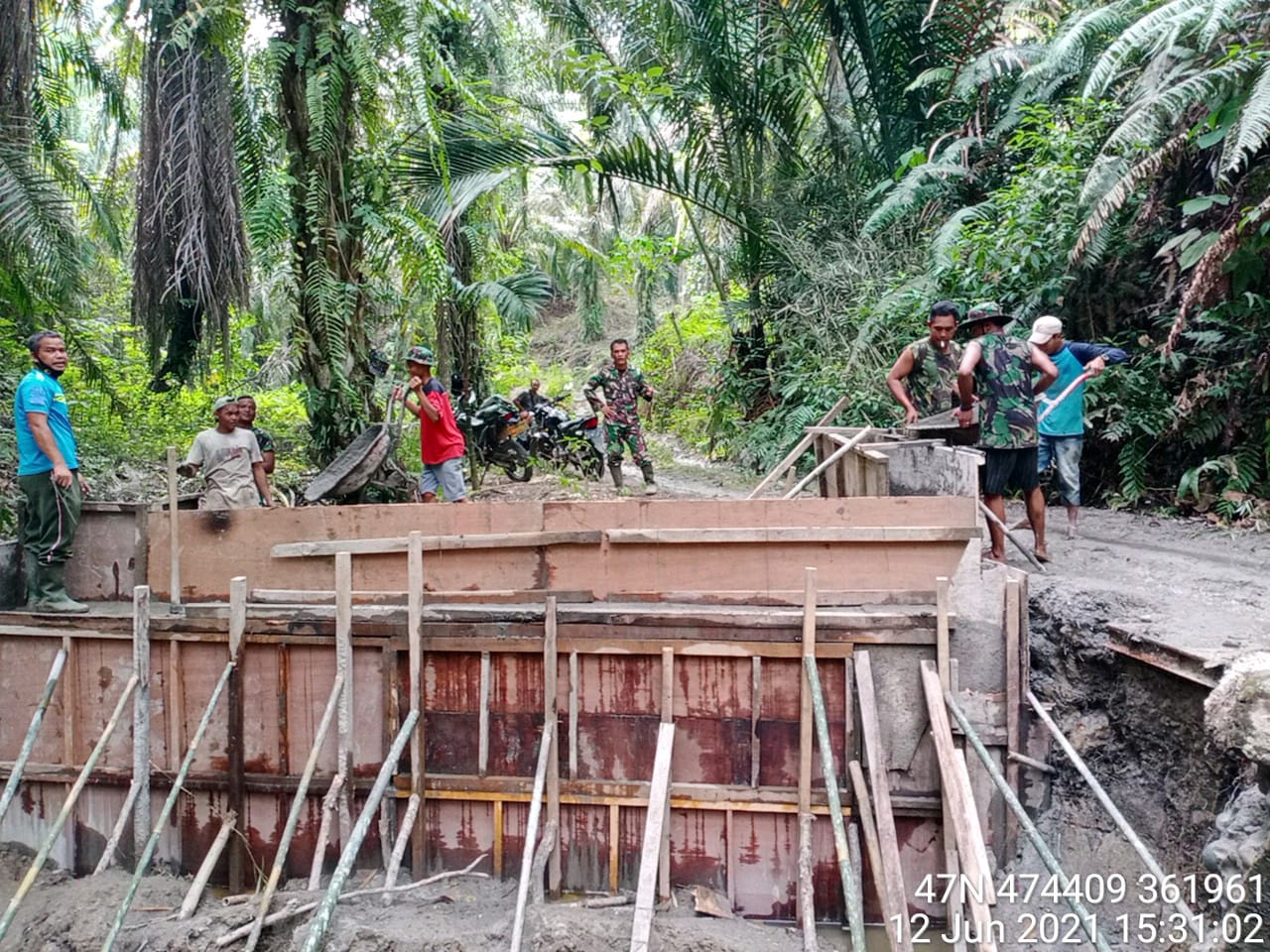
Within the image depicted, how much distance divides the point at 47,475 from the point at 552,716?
3.44 m

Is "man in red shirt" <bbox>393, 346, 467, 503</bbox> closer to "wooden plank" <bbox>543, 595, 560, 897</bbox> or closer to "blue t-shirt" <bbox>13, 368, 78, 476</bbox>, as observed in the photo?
"blue t-shirt" <bbox>13, 368, 78, 476</bbox>

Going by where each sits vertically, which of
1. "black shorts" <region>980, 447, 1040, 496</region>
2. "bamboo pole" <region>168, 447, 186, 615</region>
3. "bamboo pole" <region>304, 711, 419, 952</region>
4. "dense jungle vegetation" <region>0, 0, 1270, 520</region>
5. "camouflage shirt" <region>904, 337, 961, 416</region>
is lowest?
"bamboo pole" <region>304, 711, 419, 952</region>

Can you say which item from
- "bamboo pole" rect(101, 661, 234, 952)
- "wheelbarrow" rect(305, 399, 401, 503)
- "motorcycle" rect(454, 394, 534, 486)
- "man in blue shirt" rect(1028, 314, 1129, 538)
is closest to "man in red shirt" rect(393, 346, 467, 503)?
"wheelbarrow" rect(305, 399, 401, 503)

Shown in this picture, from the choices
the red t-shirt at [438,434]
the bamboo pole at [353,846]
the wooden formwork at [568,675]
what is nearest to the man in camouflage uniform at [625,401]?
the red t-shirt at [438,434]

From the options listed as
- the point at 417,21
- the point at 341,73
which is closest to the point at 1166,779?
the point at 417,21

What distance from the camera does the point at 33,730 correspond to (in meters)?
4.72

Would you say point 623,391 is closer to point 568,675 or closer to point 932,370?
point 932,370

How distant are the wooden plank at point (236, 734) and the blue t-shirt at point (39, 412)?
4.62ft

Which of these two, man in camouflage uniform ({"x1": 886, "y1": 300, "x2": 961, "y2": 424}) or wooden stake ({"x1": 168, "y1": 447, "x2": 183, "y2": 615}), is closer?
wooden stake ({"x1": 168, "y1": 447, "x2": 183, "y2": 615})

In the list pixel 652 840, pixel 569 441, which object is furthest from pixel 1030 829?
pixel 569 441

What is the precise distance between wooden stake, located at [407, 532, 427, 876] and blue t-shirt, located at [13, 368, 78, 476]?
2319 mm

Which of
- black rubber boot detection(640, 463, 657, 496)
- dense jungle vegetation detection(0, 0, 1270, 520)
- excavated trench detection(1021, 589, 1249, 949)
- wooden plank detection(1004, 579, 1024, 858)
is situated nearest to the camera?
excavated trench detection(1021, 589, 1249, 949)

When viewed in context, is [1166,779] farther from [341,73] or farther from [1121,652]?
[341,73]

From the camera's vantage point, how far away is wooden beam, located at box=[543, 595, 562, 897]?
4641 mm
